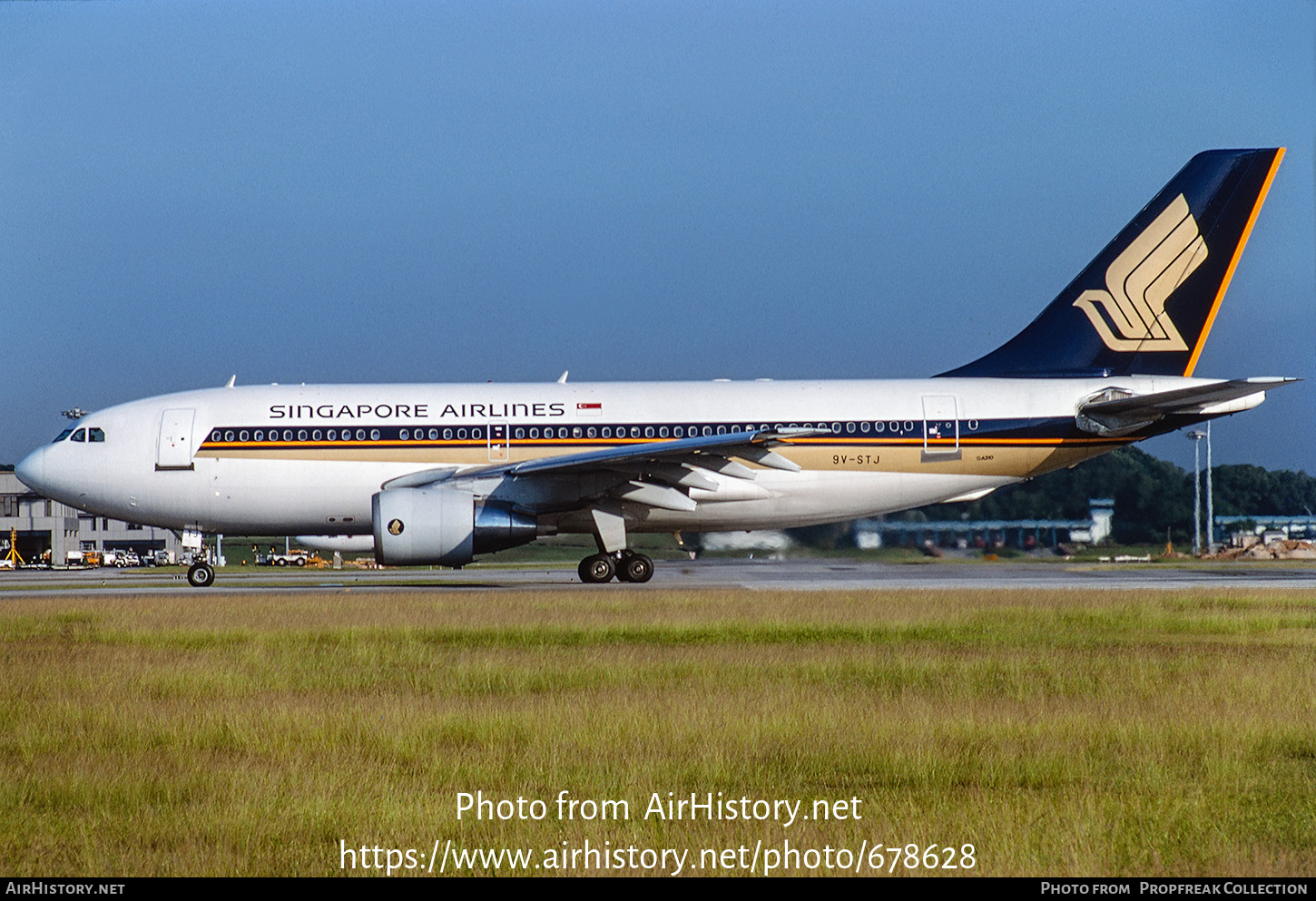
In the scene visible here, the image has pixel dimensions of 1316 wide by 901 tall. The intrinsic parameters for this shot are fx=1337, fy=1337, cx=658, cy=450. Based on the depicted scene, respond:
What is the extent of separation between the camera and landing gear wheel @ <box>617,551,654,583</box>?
24312 millimetres

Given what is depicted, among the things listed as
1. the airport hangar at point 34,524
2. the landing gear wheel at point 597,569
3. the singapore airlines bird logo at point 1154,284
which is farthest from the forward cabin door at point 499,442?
the airport hangar at point 34,524

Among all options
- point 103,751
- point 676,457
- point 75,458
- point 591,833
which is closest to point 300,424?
point 75,458

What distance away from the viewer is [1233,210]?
81.9ft

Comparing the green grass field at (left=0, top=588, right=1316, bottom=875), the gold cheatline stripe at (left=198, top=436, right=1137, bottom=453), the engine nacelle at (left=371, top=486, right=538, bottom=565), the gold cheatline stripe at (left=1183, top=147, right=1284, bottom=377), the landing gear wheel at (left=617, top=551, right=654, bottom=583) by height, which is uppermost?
the gold cheatline stripe at (left=1183, top=147, right=1284, bottom=377)

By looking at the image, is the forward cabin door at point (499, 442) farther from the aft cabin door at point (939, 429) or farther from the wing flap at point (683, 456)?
the aft cabin door at point (939, 429)

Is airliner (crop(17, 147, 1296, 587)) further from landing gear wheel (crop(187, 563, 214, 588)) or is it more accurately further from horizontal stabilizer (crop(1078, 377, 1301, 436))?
landing gear wheel (crop(187, 563, 214, 588))

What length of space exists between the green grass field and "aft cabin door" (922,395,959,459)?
978 centimetres

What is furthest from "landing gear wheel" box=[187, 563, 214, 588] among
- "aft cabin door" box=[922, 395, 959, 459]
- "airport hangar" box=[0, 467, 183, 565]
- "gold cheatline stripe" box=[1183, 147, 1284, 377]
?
"airport hangar" box=[0, 467, 183, 565]

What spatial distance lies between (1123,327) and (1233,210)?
2.99m

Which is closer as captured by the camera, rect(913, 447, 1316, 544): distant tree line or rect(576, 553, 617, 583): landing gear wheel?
rect(576, 553, 617, 583): landing gear wheel

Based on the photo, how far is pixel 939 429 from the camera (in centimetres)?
2403

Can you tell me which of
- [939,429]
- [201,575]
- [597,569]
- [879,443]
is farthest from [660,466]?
[201,575]

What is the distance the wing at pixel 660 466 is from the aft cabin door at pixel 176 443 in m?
3.81

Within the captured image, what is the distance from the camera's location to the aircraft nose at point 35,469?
1000 inches
